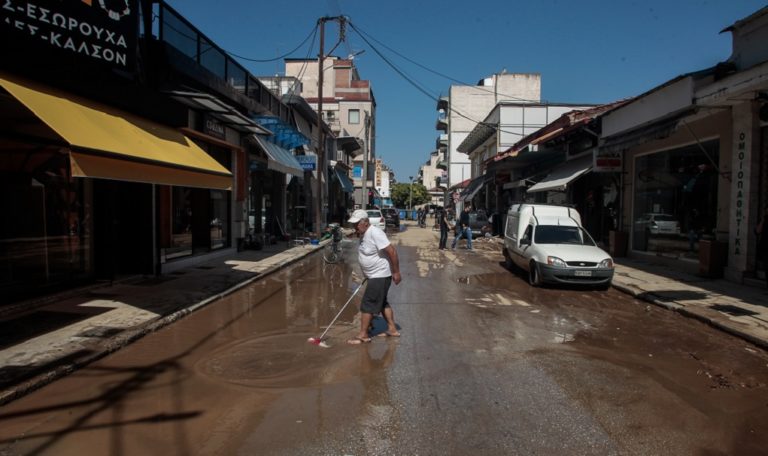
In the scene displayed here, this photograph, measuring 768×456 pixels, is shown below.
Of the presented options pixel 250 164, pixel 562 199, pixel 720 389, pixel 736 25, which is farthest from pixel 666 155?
pixel 250 164

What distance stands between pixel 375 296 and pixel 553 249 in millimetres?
6349

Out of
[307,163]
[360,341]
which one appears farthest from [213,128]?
[307,163]

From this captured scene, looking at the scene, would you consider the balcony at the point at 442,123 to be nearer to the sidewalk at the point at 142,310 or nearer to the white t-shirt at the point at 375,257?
the sidewalk at the point at 142,310

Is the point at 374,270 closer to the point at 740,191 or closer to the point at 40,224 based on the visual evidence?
the point at 40,224

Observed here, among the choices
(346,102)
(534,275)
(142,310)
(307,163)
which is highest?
(346,102)

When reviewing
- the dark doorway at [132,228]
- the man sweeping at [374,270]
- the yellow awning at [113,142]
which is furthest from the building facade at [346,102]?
the man sweeping at [374,270]

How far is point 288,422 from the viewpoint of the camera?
4.22 metres

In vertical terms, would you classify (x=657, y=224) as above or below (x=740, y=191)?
below

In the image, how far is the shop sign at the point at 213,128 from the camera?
1415cm

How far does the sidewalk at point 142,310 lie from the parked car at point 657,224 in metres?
1.60

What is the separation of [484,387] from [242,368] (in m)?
2.52

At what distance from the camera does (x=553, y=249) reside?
38.5 feet

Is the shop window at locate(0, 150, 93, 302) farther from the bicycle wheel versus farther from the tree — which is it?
the tree

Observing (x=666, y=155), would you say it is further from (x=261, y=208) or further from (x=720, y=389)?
(x=261, y=208)
